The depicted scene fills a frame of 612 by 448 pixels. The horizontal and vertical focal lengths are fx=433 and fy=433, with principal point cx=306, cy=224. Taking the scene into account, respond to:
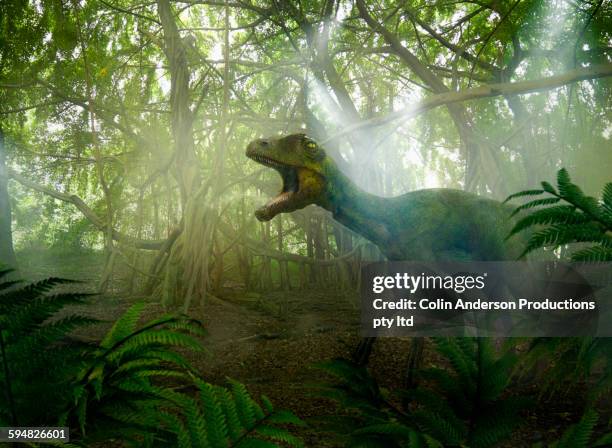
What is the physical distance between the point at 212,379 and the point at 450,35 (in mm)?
3653

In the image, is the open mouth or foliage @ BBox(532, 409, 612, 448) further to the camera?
the open mouth

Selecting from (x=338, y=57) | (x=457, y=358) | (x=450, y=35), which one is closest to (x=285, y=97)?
(x=338, y=57)

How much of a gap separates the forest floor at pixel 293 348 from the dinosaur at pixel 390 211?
0.30 metres

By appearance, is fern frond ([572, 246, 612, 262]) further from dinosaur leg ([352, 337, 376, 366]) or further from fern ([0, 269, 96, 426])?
dinosaur leg ([352, 337, 376, 366])

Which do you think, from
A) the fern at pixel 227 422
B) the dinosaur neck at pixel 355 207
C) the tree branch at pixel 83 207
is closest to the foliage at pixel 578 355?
the fern at pixel 227 422

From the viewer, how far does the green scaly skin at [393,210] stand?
1.47m

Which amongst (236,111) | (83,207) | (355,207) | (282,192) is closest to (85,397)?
(282,192)

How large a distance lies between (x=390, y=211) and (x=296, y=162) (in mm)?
425

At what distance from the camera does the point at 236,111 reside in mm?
4012

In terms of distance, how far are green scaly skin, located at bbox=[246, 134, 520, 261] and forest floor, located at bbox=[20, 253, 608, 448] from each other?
1.58 ft

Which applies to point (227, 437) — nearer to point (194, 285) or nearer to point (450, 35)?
point (194, 285)

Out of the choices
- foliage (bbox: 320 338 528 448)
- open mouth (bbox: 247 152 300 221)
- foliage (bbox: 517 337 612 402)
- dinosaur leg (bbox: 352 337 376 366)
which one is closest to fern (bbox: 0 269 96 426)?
foliage (bbox: 320 338 528 448)

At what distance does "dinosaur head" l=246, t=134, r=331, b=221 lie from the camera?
4.80 ft

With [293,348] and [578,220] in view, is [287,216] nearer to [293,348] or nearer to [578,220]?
[293,348]
